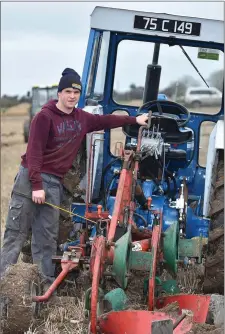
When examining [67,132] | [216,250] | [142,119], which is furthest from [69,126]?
[216,250]

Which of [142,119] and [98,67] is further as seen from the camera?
[98,67]

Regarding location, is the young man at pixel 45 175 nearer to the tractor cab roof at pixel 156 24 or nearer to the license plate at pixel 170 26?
the tractor cab roof at pixel 156 24

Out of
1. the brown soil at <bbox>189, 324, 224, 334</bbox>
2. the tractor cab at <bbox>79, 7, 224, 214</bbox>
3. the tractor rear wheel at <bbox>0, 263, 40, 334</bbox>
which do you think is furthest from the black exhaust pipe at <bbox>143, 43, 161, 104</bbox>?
the brown soil at <bbox>189, 324, 224, 334</bbox>

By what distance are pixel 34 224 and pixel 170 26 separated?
6.45 feet

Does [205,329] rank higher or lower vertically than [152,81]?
lower

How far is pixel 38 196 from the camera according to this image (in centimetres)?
548

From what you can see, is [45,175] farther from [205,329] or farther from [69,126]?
[205,329]

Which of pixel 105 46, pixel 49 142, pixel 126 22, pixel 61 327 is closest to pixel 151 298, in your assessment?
pixel 61 327

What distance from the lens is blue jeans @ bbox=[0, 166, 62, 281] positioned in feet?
18.3

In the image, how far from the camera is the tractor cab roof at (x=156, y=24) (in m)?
5.80

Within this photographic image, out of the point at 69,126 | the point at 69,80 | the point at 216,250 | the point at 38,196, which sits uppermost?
the point at 69,80

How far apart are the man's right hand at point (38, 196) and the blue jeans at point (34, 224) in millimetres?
91

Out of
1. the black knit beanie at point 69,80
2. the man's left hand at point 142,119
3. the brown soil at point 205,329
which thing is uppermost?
the black knit beanie at point 69,80

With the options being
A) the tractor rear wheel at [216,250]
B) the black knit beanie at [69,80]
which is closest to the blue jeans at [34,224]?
the black knit beanie at [69,80]
